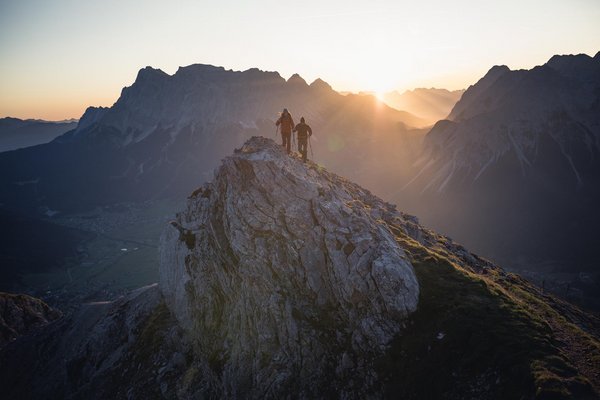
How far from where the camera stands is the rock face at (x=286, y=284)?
3319cm

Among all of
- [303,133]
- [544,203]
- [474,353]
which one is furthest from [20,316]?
[544,203]

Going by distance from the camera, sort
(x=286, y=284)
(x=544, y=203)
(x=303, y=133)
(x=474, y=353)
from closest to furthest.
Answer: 1. (x=474, y=353)
2. (x=286, y=284)
3. (x=303, y=133)
4. (x=544, y=203)

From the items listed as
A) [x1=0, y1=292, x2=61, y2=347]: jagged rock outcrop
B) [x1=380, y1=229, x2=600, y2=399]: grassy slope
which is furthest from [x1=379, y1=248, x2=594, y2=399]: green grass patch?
[x1=0, y1=292, x2=61, y2=347]: jagged rock outcrop

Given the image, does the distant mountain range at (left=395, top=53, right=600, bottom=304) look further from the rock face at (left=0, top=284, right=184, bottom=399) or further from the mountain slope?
the rock face at (left=0, top=284, right=184, bottom=399)

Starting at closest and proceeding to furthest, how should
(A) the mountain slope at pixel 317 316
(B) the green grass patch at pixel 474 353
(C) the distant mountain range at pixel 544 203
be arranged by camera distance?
1. (B) the green grass patch at pixel 474 353
2. (A) the mountain slope at pixel 317 316
3. (C) the distant mountain range at pixel 544 203

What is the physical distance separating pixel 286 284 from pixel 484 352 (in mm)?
18820

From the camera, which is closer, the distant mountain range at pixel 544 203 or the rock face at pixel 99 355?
Result: the rock face at pixel 99 355

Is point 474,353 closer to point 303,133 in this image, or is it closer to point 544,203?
point 303,133

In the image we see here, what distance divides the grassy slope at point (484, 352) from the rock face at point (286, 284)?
2.06 m

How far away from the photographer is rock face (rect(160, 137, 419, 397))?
33188 mm

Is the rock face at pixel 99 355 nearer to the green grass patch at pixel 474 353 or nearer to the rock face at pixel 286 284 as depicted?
the rock face at pixel 286 284

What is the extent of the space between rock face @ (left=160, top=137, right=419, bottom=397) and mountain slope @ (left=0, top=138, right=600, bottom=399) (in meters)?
0.13

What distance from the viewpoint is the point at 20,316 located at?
91.3 m

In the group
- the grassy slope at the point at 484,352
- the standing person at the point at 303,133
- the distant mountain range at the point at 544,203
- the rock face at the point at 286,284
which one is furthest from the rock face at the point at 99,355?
the distant mountain range at the point at 544,203
